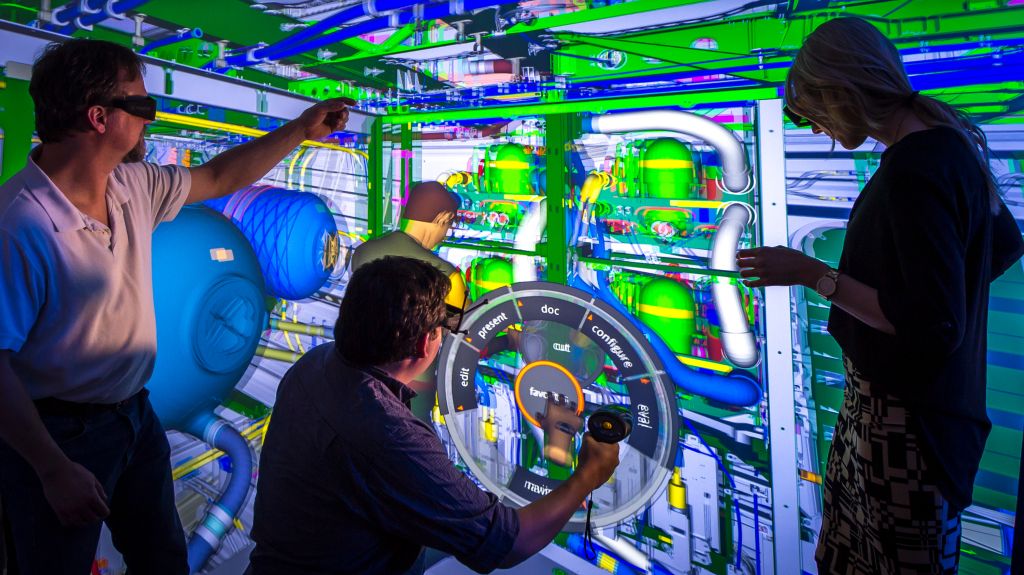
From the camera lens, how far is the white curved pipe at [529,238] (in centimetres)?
226

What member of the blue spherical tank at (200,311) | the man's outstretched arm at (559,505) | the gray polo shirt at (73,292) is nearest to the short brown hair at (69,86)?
the gray polo shirt at (73,292)

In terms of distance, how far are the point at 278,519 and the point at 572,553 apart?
1450mm

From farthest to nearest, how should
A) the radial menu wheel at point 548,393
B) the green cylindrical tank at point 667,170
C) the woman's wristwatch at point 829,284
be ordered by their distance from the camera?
the radial menu wheel at point 548,393 < the green cylindrical tank at point 667,170 < the woman's wristwatch at point 829,284

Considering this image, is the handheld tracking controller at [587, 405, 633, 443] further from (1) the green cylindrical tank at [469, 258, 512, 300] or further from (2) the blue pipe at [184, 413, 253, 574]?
(2) the blue pipe at [184, 413, 253, 574]

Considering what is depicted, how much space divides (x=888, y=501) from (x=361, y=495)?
37.2 inches

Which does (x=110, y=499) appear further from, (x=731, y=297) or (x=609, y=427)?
(x=731, y=297)

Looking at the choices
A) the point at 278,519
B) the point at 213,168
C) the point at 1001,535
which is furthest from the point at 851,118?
the point at 213,168

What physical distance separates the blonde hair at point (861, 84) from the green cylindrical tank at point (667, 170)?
0.73 meters

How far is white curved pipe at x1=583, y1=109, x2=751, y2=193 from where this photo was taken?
1806 mm

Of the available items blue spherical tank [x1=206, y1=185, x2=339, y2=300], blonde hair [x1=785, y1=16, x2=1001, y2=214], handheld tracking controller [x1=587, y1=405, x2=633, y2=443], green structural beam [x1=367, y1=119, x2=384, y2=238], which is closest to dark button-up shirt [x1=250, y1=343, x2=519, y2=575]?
handheld tracking controller [x1=587, y1=405, x2=633, y2=443]

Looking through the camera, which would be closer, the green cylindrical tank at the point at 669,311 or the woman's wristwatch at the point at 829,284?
the woman's wristwatch at the point at 829,284

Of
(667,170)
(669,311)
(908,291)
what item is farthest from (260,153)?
(908,291)

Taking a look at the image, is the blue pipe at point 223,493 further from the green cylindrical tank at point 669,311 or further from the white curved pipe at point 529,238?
the green cylindrical tank at point 669,311

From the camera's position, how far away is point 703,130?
73.2 inches
